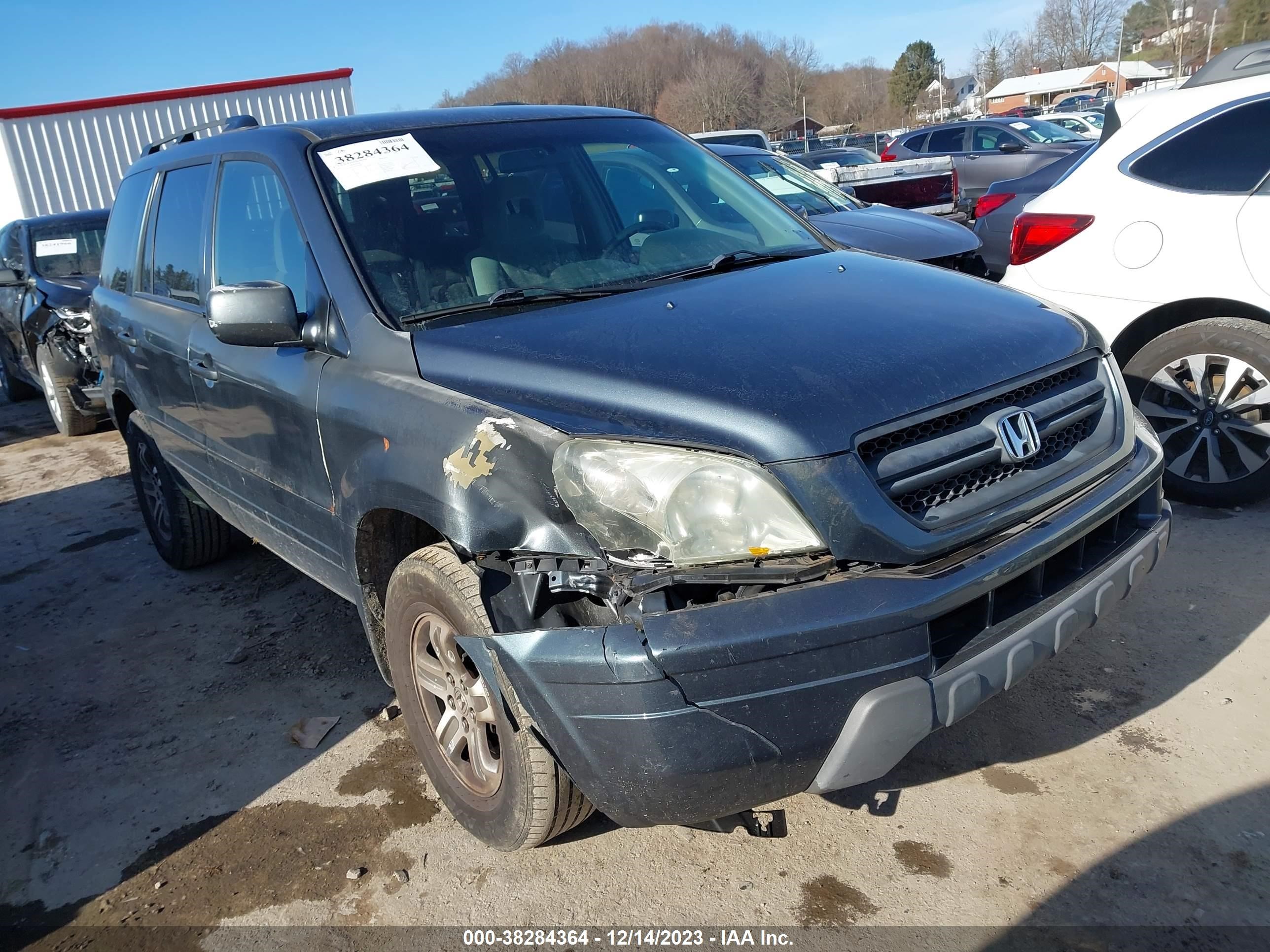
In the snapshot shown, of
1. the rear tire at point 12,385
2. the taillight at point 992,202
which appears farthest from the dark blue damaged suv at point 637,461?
the rear tire at point 12,385

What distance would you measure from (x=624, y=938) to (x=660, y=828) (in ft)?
1.35

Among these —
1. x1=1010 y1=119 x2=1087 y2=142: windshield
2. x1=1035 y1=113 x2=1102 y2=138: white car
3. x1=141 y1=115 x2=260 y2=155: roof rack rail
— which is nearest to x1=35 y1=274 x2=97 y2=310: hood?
x1=141 y1=115 x2=260 y2=155: roof rack rail

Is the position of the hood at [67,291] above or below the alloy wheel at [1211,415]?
above

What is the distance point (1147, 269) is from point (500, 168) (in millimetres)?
2778

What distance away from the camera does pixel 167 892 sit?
8.64 ft

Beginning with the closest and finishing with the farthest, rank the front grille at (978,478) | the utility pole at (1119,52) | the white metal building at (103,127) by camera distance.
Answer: the front grille at (978,478), the white metal building at (103,127), the utility pole at (1119,52)

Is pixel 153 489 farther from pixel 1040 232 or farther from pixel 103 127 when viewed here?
pixel 103 127

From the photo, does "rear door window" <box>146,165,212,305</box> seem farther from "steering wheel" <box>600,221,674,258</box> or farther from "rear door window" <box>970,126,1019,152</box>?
"rear door window" <box>970,126,1019,152</box>

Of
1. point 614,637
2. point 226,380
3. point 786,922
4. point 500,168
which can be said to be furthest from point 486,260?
point 786,922

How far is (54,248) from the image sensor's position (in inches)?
336

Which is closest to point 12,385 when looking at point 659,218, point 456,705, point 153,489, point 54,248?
point 54,248

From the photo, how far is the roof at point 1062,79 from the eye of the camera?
69625 millimetres

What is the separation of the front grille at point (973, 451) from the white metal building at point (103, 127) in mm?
18294

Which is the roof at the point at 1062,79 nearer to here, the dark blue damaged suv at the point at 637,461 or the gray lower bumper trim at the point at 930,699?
the dark blue damaged suv at the point at 637,461
